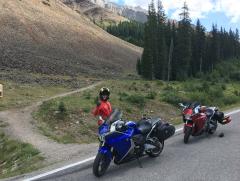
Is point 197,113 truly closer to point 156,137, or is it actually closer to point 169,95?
point 156,137

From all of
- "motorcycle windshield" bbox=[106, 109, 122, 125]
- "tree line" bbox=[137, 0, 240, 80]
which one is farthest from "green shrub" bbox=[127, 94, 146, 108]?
"tree line" bbox=[137, 0, 240, 80]

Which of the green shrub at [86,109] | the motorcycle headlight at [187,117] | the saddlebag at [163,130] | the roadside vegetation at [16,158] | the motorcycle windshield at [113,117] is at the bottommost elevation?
the roadside vegetation at [16,158]

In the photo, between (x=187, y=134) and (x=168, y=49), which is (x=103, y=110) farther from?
(x=168, y=49)

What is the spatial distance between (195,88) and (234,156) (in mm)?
19868

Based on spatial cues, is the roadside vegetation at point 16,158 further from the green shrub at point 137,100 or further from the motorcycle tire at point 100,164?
the green shrub at point 137,100

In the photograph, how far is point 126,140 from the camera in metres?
9.45

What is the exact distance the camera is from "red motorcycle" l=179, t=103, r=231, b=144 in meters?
12.6

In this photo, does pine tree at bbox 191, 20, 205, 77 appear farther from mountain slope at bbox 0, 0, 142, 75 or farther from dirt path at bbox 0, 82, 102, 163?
dirt path at bbox 0, 82, 102, 163

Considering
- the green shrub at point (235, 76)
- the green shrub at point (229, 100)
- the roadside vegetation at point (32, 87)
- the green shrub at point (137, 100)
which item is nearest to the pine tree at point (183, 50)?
the green shrub at point (235, 76)

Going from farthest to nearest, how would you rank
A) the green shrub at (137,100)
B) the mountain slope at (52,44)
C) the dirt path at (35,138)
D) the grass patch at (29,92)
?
the mountain slope at (52,44)
the grass patch at (29,92)
the green shrub at (137,100)
the dirt path at (35,138)

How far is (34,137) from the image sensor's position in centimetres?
1434

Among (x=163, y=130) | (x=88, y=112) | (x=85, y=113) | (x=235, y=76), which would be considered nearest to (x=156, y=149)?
(x=163, y=130)

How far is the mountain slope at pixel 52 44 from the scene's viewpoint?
69.4m

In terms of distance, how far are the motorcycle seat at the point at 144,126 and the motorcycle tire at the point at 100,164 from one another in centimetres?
128
